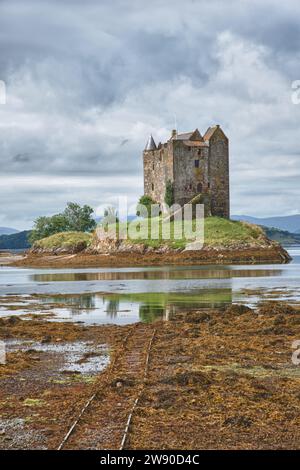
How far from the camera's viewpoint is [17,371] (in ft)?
57.9

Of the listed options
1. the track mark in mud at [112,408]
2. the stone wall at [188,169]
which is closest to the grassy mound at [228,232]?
the stone wall at [188,169]

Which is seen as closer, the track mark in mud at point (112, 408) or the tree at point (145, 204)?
the track mark in mud at point (112, 408)

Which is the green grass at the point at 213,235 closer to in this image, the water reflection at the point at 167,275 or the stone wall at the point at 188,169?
the stone wall at the point at 188,169

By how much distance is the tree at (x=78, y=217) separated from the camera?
15512 centimetres

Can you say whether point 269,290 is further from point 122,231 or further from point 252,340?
point 122,231

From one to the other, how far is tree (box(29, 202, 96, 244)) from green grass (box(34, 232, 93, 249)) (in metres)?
23.1

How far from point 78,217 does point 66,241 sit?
36.7 metres

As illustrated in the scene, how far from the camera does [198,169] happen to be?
109 metres

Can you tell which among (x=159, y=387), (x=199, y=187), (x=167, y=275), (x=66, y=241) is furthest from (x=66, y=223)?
(x=159, y=387)

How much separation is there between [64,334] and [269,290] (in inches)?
892

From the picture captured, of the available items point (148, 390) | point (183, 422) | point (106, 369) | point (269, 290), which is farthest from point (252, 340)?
point (269, 290)

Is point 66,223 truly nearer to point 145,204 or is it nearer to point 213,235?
A: point 145,204

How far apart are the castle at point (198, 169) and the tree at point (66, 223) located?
4665cm

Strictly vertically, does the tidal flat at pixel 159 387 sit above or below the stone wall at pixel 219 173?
below
